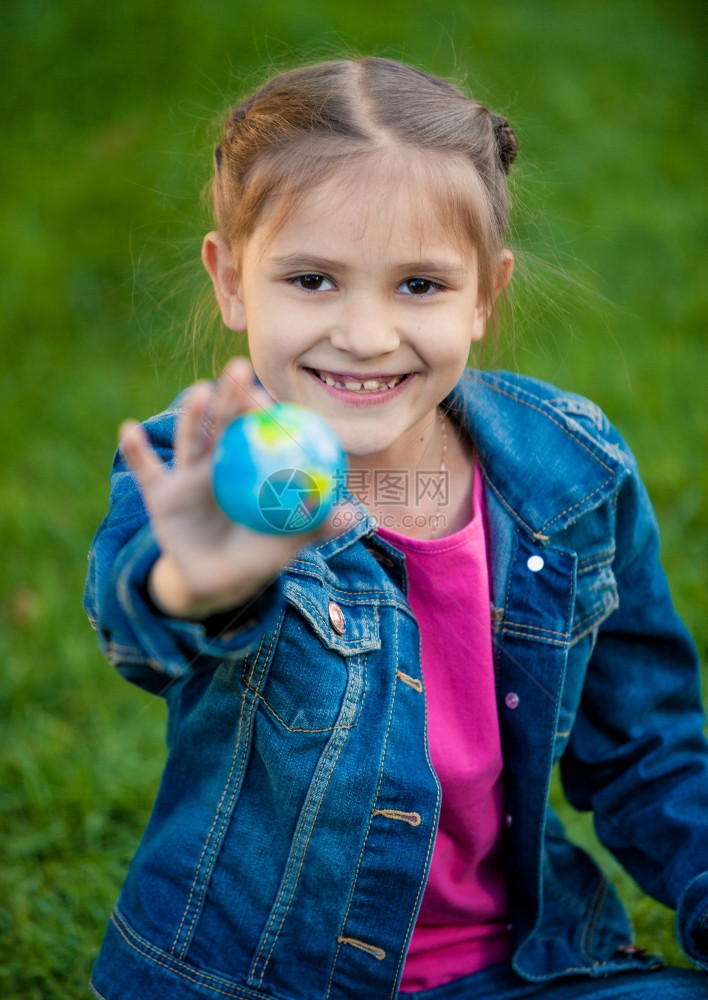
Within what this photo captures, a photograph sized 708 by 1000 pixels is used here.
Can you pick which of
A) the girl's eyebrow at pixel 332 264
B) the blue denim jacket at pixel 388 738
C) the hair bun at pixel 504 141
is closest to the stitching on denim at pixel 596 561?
the blue denim jacket at pixel 388 738

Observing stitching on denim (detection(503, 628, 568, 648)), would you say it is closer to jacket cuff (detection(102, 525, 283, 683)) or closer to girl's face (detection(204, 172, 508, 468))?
girl's face (detection(204, 172, 508, 468))

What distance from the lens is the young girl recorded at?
1.53 metres

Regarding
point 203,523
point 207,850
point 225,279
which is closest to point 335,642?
point 207,850

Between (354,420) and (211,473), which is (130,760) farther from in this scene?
(211,473)

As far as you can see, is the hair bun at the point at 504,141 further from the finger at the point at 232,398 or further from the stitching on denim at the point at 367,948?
the stitching on denim at the point at 367,948

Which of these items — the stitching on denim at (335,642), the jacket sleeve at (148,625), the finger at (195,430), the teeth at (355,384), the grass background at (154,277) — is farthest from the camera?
the grass background at (154,277)

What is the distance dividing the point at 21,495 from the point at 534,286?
2244 mm

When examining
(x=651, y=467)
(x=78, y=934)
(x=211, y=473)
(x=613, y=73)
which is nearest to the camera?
(x=211, y=473)

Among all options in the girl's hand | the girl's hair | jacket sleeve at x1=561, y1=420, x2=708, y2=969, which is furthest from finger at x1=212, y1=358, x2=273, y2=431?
jacket sleeve at x1=561, y1=420, x2=708, y2=969

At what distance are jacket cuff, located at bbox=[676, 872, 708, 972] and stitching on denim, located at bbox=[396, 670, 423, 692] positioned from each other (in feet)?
2.04

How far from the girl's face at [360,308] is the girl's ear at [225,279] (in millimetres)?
64

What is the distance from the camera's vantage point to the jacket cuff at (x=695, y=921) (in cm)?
175

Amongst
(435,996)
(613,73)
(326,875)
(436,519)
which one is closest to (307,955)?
(326,875)

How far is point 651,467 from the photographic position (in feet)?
11.5
